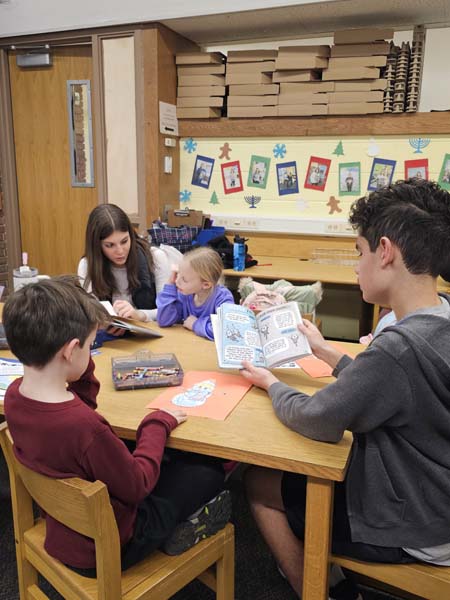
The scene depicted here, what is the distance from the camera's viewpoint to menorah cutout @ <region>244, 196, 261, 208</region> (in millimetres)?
4016

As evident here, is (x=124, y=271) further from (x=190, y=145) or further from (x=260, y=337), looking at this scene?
(x=190, y=145)

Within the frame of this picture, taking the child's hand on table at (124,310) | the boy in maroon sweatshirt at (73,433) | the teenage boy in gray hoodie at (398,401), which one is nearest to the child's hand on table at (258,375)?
the teenage boy in gray hoodie at (398,401)

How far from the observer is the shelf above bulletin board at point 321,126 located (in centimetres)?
345

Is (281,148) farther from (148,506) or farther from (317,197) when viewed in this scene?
(148,506)

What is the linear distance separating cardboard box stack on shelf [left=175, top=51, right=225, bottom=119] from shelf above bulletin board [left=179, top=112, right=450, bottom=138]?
9 centimetres

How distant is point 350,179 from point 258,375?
270 centimetres

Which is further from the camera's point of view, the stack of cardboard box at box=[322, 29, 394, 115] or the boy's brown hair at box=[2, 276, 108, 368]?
the stack of cardboard box at box=[322, 29, 394, 115]

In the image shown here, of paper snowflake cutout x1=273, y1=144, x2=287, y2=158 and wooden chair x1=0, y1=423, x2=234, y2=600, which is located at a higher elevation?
paper snowflake cutout x1=273, y1=144, x2=287, y2=158

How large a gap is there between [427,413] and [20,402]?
2.73ft

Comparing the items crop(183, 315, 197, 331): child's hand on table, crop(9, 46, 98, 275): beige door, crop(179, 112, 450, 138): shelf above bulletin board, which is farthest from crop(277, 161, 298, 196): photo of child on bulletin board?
crop(183, 315, 197, 331): child's hand on table

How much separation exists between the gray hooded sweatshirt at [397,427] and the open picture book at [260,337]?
Result: 12.2 inches

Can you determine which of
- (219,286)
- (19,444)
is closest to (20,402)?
(19,444)

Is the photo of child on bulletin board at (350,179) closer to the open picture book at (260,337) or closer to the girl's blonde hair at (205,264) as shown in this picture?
the girl's blonde hair at (205,264)

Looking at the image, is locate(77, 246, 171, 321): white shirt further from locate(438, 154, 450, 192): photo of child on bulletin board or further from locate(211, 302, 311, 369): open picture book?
locate(438, 154, 450, 192): photo of child on bulletin board
